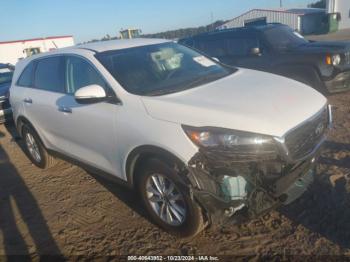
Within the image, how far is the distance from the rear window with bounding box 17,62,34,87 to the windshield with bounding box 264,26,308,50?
192 inches

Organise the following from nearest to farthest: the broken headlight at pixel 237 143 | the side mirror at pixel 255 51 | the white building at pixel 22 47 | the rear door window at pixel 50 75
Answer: the broken headlight at pixel 237 143 → the rear door window at pixel 50 75 → the side mirror at pixel 255 51 → the white building at pixel 22 47

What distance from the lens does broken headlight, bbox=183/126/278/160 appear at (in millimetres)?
2707

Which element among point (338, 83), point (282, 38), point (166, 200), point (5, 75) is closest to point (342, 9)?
point (282, 38)

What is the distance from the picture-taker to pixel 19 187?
16.8 feet

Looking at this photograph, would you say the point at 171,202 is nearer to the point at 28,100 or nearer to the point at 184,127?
the point at 184,127

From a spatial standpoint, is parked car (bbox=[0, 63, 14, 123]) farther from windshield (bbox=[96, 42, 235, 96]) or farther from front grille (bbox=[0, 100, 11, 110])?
windshield (bbox=[96, 42, 235, 96])

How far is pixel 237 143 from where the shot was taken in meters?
2.74

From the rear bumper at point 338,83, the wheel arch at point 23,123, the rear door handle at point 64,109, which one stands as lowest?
the rear bumper at point 338,83

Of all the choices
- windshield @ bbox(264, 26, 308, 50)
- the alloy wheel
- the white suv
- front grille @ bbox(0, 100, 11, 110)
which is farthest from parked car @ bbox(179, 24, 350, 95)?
front grille @ bbox(0, 100, 11, 110)

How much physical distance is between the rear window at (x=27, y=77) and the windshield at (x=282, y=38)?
16.0 feet

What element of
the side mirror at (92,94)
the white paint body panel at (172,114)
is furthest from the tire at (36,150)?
the side mirror at (92,94)

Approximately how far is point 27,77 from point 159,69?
2.54 m

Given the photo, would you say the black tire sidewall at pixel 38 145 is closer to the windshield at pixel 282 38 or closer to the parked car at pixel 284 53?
the parked car at pixel 284 53

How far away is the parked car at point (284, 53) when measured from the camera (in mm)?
6655
